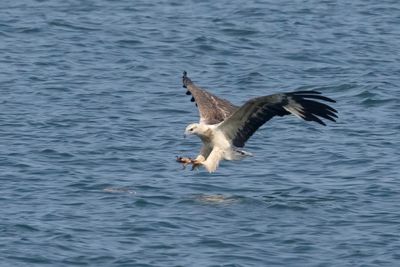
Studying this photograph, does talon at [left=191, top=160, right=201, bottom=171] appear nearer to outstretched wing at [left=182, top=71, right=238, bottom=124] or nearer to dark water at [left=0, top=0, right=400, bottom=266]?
dark water at [left=0, top=0, right=400, bottom=266]

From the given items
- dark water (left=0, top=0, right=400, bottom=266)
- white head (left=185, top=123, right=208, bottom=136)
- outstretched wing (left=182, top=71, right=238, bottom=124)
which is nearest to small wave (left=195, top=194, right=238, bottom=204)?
dark water (left=0, top=0, right=400, bottom=266)

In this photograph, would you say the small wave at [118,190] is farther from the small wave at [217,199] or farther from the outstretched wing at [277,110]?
the outstretched wing at [277,110]

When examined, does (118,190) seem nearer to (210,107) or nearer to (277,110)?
(210,107)

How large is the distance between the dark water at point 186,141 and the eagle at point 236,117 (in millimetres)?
642

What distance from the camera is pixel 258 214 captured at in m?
16.5

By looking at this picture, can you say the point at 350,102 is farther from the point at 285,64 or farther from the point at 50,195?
the point at 50,195

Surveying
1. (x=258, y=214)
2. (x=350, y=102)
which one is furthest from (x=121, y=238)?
(x=350, y=102)

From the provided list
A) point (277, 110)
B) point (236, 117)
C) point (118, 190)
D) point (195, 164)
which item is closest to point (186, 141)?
point (118, 190)

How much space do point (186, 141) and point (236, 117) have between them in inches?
168

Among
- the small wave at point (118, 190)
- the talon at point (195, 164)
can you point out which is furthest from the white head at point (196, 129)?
the small wave at point (118, 190)

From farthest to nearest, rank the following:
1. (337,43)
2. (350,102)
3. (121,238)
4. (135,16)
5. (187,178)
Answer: (135,16) → (337,43) → (350,102) → (187,178) → (121,238)

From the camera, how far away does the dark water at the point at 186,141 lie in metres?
15.3

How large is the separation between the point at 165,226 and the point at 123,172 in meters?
2.95

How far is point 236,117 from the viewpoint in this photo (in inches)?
660
